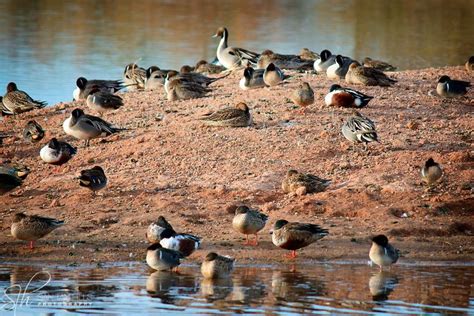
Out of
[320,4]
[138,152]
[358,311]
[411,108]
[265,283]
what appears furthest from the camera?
[320,4]

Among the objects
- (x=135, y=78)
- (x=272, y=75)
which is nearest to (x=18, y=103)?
(x=135, y=78)

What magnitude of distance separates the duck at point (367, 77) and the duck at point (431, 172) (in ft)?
17.0

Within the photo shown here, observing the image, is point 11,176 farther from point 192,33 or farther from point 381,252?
point 192,33

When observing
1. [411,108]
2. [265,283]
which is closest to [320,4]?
[411,108]

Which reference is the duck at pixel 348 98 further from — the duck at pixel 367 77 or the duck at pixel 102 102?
the duck at pixel 102 102

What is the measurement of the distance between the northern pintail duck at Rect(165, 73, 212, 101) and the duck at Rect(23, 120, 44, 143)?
8.04ft

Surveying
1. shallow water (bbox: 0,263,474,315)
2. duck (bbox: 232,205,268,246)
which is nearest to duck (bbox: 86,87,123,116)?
duck (bbox: 232,205,268,246)

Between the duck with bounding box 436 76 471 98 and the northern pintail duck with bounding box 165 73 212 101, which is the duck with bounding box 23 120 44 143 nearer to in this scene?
the northern pintail duck with bounding box 165 73 212 101

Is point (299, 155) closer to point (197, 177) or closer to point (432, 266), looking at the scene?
point (197, 177)

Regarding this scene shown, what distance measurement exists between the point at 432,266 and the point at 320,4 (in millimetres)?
34782

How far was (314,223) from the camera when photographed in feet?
42.1

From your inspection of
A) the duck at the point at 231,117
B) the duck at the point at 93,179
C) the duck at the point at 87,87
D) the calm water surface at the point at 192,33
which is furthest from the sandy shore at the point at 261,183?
the calm water surface at the point at 192,33

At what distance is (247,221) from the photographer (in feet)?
40.0

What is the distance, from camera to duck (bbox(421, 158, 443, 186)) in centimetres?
1341
